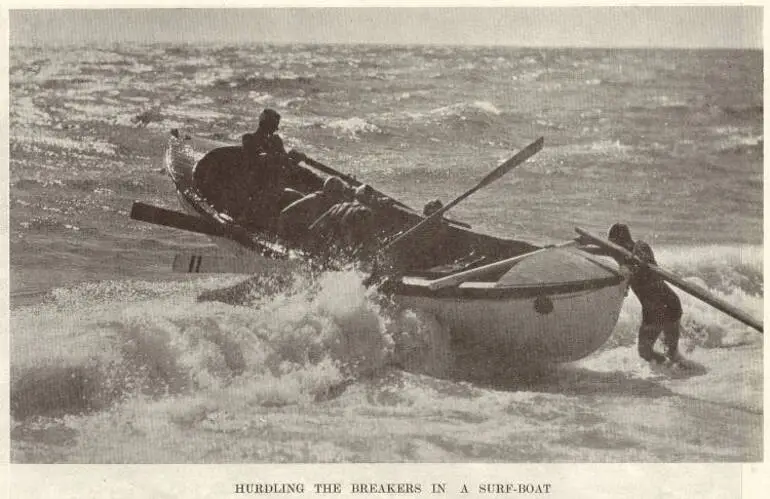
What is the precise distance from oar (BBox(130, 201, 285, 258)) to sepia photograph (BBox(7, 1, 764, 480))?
0.06 feet

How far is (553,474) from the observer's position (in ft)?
18.3

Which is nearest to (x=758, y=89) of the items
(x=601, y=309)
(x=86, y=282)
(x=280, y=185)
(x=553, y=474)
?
(x=601, y=309)

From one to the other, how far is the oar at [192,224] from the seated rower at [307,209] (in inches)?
7.1

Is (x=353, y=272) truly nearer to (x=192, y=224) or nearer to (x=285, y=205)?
(x=285, y=205)

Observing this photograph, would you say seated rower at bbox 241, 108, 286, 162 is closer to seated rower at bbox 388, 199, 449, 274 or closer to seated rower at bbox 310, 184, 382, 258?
seated rower at bbox 310, 184, 382, 258

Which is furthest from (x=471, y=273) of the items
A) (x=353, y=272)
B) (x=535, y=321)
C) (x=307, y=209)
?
(x=307, y=209)

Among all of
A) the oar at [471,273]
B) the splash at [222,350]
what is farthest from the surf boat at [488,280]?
the splash at [222,350]

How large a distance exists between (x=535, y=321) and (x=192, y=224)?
2365 millimetres

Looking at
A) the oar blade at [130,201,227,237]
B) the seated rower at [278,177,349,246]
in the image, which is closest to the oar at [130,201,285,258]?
the oar blade at [130,201,227,237]

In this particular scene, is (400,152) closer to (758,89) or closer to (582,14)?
(582,14)

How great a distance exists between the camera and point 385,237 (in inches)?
237

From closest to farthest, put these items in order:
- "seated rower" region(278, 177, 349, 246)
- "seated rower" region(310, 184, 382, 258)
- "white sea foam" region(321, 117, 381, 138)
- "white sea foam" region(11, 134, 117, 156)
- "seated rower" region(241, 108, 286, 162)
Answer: "seated rower" region(310, 184, 382, 258)
"seated rower" region(278, 177, 349, 246)
"white sea foam" region(11, 134, 117, 156)
"seated rower" region(241, 108, 286, 162)
"white sea foam" region(321, 117, 381, 138)

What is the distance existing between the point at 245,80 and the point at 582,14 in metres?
2.42

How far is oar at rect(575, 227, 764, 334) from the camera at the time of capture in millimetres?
5445
